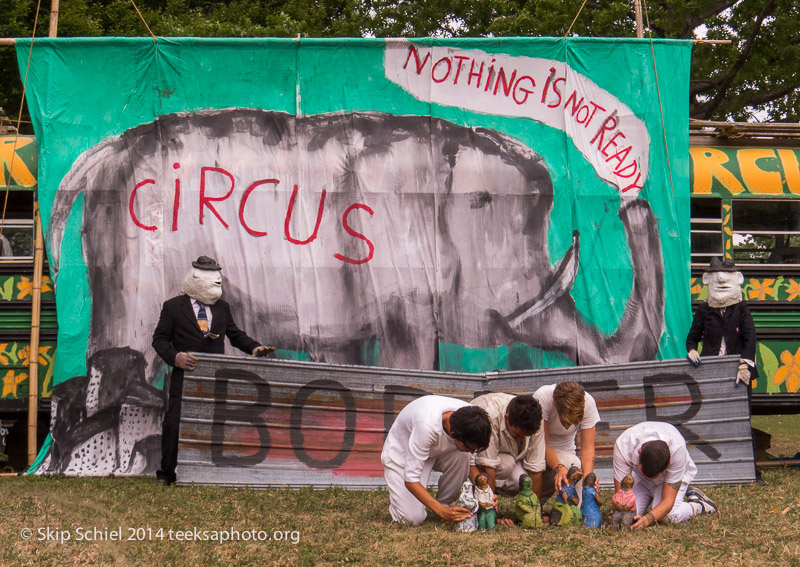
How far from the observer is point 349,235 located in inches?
350

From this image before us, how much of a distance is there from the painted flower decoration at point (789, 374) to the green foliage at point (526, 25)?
9721 millimetres

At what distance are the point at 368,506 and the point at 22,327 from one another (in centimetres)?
391

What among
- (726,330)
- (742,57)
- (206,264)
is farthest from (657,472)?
(742,57)

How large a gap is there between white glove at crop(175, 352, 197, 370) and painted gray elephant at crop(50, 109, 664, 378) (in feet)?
3.36

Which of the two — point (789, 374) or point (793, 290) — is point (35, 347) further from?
point (793, 290)

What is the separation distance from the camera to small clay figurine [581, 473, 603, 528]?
6.06 meters

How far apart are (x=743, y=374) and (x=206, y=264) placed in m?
4.63

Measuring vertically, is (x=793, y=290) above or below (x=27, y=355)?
above

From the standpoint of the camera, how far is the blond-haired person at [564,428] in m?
6.18

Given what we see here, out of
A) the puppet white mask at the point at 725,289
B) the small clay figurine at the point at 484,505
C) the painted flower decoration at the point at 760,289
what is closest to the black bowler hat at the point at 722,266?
the puppet white mask at the point at 725,289

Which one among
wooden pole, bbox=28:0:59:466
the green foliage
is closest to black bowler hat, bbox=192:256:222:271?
wooden pole, bbox=28:0:59:466

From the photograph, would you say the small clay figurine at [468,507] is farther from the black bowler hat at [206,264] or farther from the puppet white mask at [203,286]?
the black bowler hat at [206,264]

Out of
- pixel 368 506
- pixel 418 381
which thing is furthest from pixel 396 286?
pixel 368 506

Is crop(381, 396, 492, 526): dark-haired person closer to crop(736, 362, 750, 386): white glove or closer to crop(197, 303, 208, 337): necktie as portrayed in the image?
crop(197, 303, 208, 337): necktie
